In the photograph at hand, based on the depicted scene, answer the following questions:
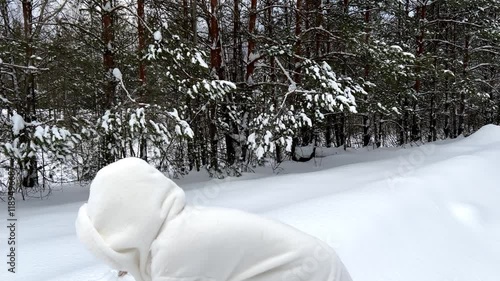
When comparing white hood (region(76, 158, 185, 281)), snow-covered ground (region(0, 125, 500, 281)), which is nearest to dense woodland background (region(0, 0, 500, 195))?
snow-covered ground (region(0, 125, 500, 281))

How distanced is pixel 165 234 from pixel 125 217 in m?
0.15

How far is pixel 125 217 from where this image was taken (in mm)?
1262

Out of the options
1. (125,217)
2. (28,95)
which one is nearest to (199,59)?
(28,95)

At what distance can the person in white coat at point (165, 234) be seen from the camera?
1.25m

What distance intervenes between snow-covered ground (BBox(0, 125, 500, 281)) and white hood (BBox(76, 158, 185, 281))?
148 centimetres

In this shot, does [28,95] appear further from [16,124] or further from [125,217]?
[125,217]

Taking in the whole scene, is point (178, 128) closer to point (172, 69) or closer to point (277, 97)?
point (172, 69)

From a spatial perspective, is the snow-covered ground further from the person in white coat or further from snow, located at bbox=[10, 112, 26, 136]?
the person in white coat

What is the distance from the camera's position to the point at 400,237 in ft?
10.8

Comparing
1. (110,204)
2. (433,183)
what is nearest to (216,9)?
(433,183)

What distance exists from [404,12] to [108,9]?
10760mm

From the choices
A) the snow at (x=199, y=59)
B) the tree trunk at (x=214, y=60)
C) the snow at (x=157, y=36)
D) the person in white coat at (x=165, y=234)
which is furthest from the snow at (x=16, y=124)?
the person in white coat at (x=165, y=234)

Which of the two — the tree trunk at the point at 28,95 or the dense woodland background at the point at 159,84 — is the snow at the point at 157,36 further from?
the tree trunk at the point at 28,95

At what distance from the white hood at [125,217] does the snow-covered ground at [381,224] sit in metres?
1.48
